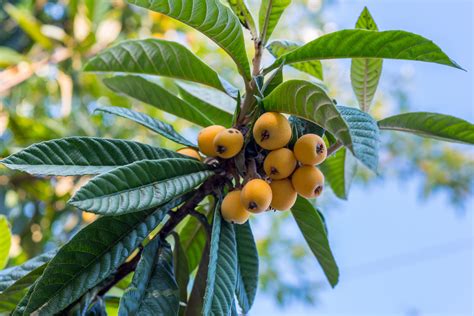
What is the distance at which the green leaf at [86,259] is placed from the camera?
72 centimetres

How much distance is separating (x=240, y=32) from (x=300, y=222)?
0.33 metres

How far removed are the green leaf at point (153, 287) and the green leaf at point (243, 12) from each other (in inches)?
15.5

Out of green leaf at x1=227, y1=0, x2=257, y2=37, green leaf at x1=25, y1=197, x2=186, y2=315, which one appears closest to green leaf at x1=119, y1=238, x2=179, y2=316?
green leaf at x1=25, y1=197, x2=186, y2=315

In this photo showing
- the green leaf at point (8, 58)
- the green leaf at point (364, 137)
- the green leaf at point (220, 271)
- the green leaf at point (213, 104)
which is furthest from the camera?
the green leaf at point (8, 58)

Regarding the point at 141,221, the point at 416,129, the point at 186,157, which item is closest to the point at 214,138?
the point at 186,157

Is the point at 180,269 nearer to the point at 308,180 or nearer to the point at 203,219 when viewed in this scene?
the point at 203,219

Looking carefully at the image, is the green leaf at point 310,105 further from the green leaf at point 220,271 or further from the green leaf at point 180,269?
the green leaf at point 180,269

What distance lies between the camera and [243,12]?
2.97 feet

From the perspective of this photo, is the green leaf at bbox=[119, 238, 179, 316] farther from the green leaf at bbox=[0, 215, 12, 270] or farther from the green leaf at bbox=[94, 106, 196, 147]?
the green leaf at bbox=[0, 215, 12, 270]

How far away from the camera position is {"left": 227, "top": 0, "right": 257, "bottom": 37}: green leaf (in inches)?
35.3

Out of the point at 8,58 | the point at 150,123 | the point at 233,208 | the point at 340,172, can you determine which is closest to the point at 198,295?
the point at 233,208

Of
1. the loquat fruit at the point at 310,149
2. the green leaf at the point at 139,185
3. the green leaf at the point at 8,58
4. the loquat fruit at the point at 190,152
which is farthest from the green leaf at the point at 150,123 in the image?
the green leaf at the point at 8,58

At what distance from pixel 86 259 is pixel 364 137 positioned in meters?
0.41

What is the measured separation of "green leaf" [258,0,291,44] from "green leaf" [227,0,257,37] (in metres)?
0.02
